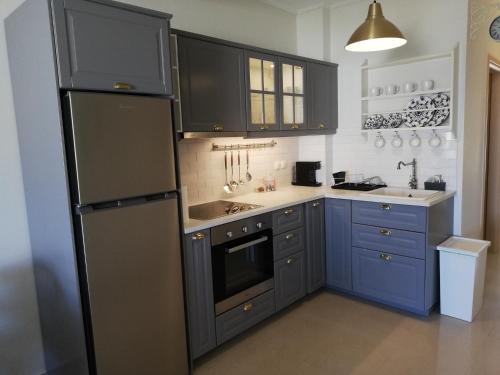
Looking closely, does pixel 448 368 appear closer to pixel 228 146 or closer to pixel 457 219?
pixel 457 219

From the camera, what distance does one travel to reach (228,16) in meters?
3.20

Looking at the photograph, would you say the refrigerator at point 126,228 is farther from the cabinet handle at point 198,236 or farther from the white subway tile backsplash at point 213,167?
the white subway tile backsplash at point 213,167

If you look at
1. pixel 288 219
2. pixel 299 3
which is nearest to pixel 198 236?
pixel 288 219

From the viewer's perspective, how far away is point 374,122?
138 inches

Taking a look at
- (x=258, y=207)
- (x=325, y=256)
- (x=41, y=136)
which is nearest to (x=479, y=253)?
(x=325, y=256)

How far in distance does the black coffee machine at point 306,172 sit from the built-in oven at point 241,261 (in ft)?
3.73

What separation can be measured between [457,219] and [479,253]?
0.48 meters

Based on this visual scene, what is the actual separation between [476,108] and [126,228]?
10.0ft

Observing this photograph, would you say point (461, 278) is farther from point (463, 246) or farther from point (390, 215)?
point (390, 215)

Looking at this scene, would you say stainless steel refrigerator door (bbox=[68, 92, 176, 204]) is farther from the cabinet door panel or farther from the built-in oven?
the cabinet door panel

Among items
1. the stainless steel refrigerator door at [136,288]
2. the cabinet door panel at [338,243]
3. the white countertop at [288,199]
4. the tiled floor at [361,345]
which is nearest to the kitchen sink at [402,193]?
the white countertop at [288,199]

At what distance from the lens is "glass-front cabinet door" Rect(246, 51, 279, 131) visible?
2.93 metres

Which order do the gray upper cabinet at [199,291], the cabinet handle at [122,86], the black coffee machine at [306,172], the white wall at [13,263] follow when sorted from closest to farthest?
the cabinet handle at [122,86], the white wall at [13,263], the gray upper cabinet at [199,291], the black coffee machine at [306,172]

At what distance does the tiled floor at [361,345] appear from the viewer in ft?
7.70
